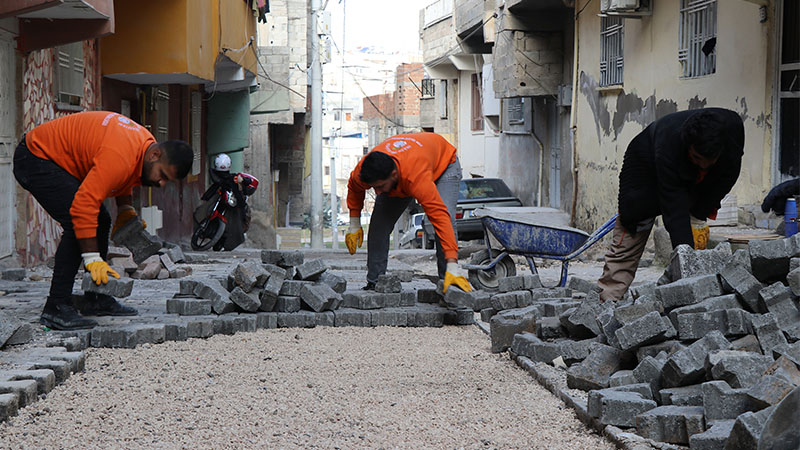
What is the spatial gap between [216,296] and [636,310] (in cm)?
314

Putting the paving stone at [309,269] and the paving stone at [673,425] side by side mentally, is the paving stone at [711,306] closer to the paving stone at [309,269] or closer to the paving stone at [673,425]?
the paving stone at [673,425]

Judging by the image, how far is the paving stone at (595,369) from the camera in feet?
15.0

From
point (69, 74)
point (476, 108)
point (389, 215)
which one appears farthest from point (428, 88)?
point (389, 215)

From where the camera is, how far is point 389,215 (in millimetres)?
7223

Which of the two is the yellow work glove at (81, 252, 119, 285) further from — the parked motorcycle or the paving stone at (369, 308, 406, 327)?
the parked motorcycle

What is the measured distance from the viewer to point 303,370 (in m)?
5.25

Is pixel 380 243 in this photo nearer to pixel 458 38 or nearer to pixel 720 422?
pixel 720 422

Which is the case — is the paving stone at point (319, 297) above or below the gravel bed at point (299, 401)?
above

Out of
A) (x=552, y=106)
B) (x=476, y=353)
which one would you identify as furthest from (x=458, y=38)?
(x=476, y=353)

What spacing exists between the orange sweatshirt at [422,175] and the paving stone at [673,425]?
2.95 meters

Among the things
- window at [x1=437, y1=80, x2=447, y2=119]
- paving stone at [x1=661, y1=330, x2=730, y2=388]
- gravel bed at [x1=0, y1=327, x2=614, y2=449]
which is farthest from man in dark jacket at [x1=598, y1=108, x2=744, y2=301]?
window at [x1=437, y1=80, x2=447, y2=119]

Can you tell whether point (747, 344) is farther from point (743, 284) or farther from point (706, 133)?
point (706, 133)

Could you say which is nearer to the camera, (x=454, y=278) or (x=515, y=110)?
(x=454, y=278)

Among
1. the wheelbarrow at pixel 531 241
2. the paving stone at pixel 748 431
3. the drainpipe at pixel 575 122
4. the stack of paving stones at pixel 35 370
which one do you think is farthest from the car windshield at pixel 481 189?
the paving stone at pixel 748 431
